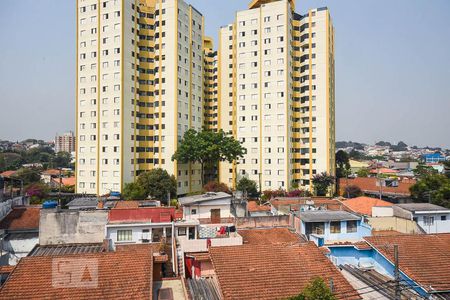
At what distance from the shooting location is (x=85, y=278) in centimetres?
1524

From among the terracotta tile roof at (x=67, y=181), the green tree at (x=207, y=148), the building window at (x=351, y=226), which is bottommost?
the building window at (x=351, y=226)

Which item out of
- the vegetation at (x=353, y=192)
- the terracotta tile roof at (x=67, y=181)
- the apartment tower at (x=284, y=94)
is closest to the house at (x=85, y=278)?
the vegetation at (x=353, y=192)

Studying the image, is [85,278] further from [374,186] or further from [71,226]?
[374,186]

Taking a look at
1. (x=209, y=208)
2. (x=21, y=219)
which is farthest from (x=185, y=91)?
(x=21, y=219)

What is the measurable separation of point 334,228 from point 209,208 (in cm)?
1092

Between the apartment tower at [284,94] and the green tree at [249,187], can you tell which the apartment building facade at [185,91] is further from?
the green tree at [249,187]

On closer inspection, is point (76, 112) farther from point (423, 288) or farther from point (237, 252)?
point (423, 288)

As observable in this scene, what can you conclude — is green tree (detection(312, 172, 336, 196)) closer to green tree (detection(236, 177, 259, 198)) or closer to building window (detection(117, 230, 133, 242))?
green tree (detection(236, 177, 259, 198))

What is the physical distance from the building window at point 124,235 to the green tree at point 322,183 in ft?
135

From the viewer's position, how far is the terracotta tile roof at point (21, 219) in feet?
92.3

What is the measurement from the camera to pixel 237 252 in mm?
17359

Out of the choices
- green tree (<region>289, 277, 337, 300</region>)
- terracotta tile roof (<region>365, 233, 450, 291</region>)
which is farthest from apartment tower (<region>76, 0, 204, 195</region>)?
green tree (<region>289, 277, 337, 300</region>)

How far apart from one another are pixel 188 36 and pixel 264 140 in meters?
24.3

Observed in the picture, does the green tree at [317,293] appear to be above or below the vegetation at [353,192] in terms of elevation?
above
